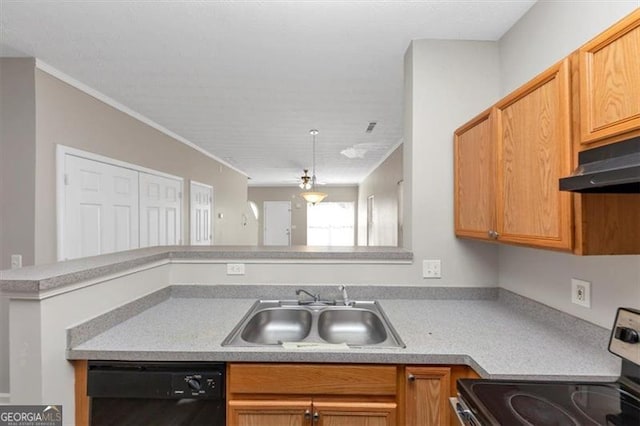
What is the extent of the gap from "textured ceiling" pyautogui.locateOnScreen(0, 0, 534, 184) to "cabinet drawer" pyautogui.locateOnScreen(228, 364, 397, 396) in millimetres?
1793

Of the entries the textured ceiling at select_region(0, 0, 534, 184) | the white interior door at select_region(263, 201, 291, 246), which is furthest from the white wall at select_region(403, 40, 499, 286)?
the white interior door at select_region(263, 201, 291, 246)

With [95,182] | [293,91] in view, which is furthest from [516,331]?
[95,182]

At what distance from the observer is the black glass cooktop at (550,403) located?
899 millimetres

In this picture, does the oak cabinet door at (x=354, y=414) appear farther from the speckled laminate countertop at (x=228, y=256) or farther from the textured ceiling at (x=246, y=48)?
the textured ceiling at (x=246, y=48)

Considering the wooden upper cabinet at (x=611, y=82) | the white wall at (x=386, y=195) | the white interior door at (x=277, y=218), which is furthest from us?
the white interior door at (x=277, y=218)

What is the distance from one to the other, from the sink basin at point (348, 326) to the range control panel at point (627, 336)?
0.95 metres

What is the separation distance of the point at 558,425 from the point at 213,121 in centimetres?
391

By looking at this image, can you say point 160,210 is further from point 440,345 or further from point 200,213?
point 440,345

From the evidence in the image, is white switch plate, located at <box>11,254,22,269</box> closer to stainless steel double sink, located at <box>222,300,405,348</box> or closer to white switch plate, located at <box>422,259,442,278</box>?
stainless steel double sink, located at <box>222,300,405,348</box>

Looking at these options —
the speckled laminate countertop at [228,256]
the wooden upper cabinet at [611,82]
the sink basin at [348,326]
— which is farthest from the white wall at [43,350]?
the wooden upper cabinet at [611,82]

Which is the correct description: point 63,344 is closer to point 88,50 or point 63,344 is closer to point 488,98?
point 88,50

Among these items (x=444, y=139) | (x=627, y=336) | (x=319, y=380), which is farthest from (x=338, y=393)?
(x=444, y=139)

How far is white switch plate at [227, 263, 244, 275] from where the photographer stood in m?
2.04

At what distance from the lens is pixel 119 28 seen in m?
1.94
